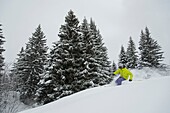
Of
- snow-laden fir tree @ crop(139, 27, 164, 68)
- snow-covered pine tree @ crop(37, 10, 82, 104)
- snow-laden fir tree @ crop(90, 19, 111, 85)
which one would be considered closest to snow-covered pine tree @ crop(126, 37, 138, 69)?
snow-laden fir tree @ crop(139, 27, 164, 68)

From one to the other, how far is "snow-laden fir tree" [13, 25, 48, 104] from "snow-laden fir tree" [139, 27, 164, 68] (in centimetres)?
1850

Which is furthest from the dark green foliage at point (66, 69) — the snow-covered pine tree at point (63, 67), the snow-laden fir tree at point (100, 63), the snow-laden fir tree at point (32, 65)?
the snow-laden fir tree at point (32, 65)

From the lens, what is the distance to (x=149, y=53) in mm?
23594

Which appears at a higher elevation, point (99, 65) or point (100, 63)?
point (100, 63)

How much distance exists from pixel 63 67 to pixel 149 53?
65.5 feet

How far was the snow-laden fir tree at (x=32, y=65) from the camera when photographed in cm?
1522

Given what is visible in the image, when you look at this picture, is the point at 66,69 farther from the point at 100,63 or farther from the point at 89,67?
the point at 100,63

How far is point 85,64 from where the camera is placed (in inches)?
418

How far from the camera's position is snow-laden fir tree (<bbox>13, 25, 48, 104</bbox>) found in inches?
599

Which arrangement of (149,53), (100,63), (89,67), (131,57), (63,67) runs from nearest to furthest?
1. (63,67)
2. (89,67)
3. (100,63)
4. (149,53)
5. (131,57)

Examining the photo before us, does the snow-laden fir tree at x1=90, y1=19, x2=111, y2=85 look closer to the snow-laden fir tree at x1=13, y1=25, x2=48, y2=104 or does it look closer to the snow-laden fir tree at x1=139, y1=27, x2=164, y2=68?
the snow-laden fir tree at x1=13, y1=25, x2=48, y2=104

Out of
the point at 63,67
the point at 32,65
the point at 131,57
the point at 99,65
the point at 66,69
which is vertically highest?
the point at 131,57

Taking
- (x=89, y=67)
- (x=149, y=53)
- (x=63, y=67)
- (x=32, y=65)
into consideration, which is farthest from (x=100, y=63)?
(x=149, y=53)

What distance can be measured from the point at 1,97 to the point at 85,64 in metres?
6.33
